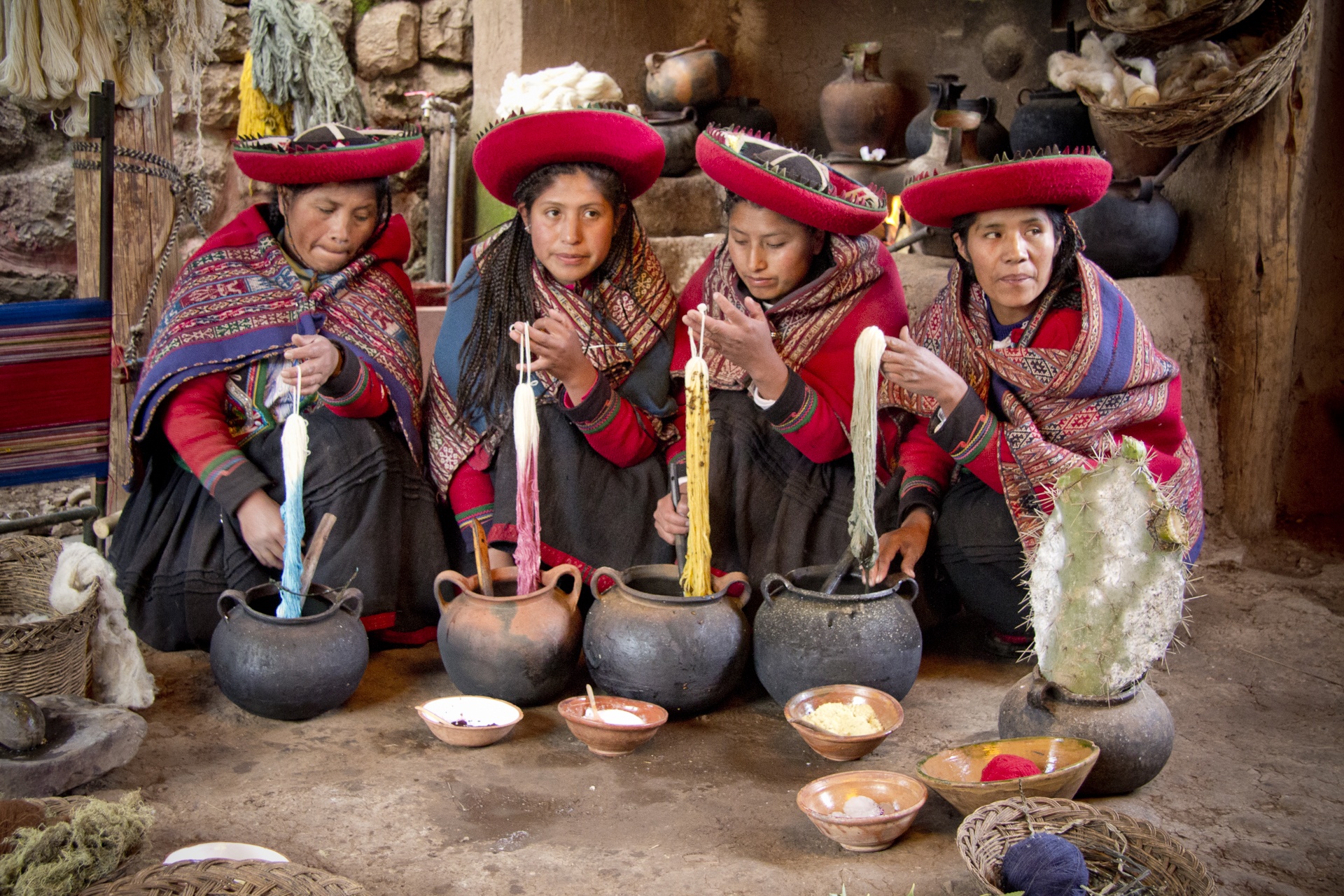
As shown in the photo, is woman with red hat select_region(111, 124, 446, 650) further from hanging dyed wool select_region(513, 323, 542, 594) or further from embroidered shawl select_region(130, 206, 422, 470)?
hanging dyed wool select_region(513, 323, 542, 594)

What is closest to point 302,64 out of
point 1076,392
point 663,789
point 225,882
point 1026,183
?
point 1026,183

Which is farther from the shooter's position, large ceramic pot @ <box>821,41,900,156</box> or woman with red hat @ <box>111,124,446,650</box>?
large ceramic pot @ <box>821,41,900,156</box>

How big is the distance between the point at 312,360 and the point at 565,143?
0.87 meters

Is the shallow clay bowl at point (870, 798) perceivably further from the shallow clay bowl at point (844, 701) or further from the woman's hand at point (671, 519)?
the woman's hand at point (671, 519)

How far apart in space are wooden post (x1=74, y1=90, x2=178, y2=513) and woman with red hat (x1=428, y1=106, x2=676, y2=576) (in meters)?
0.97

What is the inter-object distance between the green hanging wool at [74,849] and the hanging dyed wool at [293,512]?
2.33ft

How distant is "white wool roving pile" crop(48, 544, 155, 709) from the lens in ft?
8.55

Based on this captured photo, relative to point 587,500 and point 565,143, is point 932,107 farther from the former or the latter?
point 587,500

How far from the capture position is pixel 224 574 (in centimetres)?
302

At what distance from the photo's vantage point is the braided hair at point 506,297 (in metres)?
3.13

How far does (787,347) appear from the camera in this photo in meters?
3.05

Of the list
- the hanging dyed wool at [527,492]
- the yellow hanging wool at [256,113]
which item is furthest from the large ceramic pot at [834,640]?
the yellow hanging wool at [256,113]

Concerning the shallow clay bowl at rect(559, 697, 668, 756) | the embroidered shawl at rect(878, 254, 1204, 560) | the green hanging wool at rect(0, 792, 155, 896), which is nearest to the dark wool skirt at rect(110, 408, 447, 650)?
the shallow clay bowl at rect(559, 697, 668, 756)

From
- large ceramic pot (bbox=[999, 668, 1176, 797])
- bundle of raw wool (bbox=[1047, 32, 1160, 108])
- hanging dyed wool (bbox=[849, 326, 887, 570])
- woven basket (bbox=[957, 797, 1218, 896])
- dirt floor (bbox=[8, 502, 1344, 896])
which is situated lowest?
dirt floor (bbox=[8, 502, 1344, 896])
